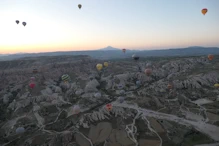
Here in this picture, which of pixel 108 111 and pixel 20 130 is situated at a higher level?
pixel 108 111

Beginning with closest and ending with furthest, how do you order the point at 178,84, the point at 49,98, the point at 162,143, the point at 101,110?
the point at 162,143 → the point at 101,110 → the point at 49,98 → the point at 178,84

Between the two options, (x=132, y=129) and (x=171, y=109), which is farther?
(x=171, y=109)

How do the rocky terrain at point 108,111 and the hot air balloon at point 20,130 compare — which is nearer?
the rocky terrain at point 108,111

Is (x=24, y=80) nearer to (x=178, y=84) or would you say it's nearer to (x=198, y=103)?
(x=178, y=84)

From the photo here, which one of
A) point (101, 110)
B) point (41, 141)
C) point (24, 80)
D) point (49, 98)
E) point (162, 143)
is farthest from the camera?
point (24, 80)

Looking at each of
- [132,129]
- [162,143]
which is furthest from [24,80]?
[162,143]

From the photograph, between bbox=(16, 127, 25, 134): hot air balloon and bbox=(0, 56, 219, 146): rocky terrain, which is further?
bbox=(16, 127, 25, 134): hot air balloon

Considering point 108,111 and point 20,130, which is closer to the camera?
point 20,130
